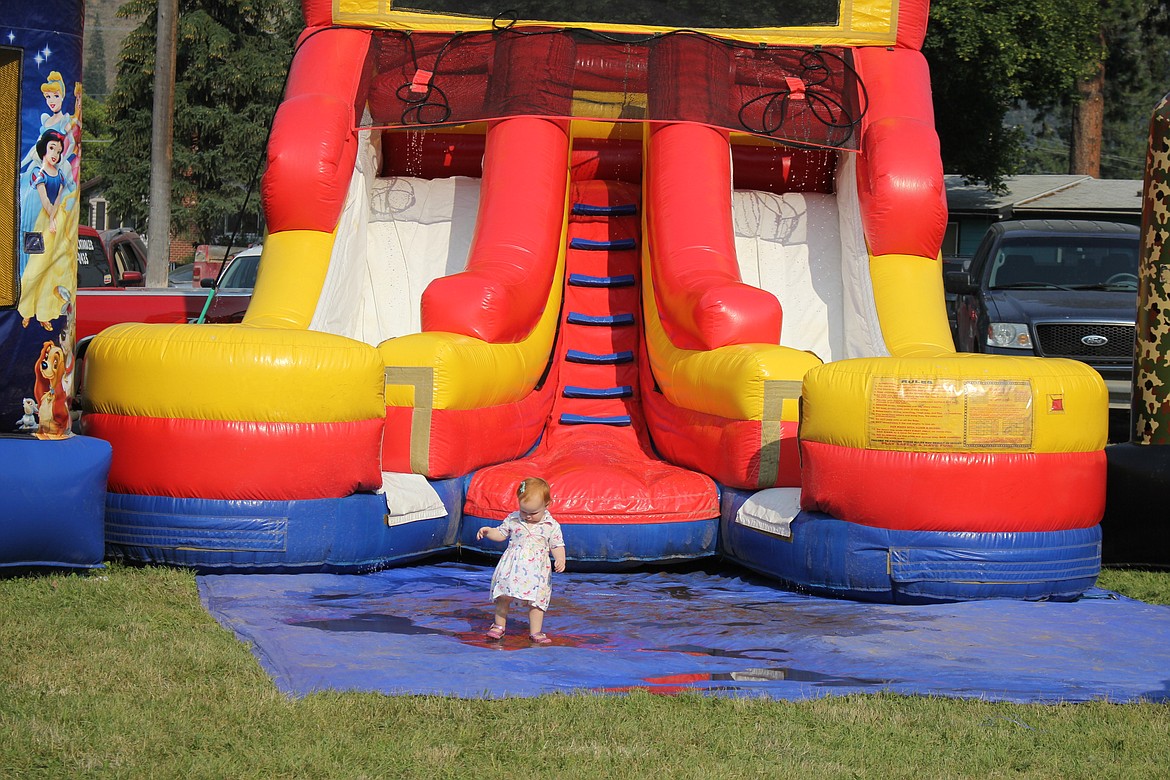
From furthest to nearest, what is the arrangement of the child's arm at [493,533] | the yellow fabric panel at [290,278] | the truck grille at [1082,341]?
1. the truck grille at [1082,341]
2. the yellow fabric panel at [290,278]
3. the child's arm at [493,533]

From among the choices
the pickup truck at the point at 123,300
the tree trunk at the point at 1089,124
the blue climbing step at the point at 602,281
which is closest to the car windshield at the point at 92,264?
the pickup truck at the point at 123,300

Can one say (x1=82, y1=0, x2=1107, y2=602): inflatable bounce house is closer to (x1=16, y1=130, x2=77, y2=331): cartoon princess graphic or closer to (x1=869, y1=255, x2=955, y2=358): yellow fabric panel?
(x1=869, y1=255, x2=955, y2=358): yellow fabric panel

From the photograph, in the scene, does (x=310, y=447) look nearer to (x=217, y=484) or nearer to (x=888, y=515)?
(x=217, y=484)

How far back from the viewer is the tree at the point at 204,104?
33000 mm

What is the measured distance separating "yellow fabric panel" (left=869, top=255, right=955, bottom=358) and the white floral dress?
2.98 m

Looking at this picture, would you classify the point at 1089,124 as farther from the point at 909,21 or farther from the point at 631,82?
the point at 631,82

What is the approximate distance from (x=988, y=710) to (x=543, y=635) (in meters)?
1.72

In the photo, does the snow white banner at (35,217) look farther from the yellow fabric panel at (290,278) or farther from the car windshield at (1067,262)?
the car windshield at (1067,262)

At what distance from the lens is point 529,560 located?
5.43 meters

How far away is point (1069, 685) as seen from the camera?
4.74 meters

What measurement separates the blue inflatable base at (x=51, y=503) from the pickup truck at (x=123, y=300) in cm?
468

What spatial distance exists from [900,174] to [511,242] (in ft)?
7.66

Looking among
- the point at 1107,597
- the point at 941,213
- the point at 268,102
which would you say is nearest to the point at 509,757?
the point at 1107,597

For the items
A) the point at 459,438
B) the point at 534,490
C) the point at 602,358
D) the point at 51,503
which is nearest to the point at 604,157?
the point at 602,358
